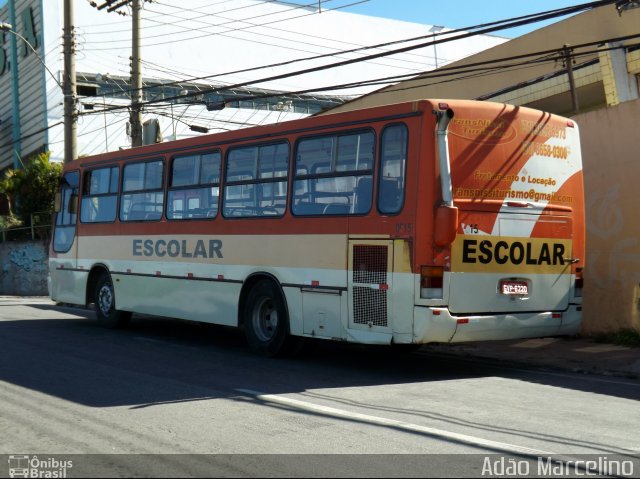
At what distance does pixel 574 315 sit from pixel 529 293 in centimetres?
90

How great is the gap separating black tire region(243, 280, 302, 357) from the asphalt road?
0.71 feet

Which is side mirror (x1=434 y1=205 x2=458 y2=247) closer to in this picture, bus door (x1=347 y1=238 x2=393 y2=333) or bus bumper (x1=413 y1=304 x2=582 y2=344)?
bus door (x1=347 y1=238 x2=393 y2=333)

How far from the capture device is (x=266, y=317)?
11.6 metres

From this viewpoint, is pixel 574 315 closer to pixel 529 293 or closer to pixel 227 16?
pixel 529 293

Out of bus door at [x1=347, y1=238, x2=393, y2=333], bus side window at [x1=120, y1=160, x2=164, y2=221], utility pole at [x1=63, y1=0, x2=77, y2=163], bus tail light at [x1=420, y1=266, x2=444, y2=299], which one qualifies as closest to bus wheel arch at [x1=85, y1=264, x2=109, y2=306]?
bus side window at [x1=120, y1=160, x2=164, y2=221]

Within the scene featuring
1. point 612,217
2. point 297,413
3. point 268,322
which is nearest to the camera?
point 297,413

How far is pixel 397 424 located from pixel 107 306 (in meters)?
9.13

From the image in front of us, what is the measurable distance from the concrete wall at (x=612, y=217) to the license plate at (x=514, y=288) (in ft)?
10.8

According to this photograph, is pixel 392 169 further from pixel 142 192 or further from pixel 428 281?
pixel 142 192

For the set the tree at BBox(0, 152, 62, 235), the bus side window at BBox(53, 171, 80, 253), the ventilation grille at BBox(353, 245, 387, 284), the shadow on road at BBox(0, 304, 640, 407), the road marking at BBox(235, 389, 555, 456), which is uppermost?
the tree at BBox(0, 152, 62, 235)

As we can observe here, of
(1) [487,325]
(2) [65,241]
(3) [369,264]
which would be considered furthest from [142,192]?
(1) [487,325]

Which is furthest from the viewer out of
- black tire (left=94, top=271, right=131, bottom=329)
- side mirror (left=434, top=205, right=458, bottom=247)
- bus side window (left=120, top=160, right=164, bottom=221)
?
black tire (left=94, top=271, right=131, bottom=329)

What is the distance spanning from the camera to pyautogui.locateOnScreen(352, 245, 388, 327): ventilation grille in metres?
9.68

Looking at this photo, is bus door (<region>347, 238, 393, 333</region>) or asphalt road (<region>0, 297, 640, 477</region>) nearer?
asphalt road (<region>0, 297, 640, 477</region>)
